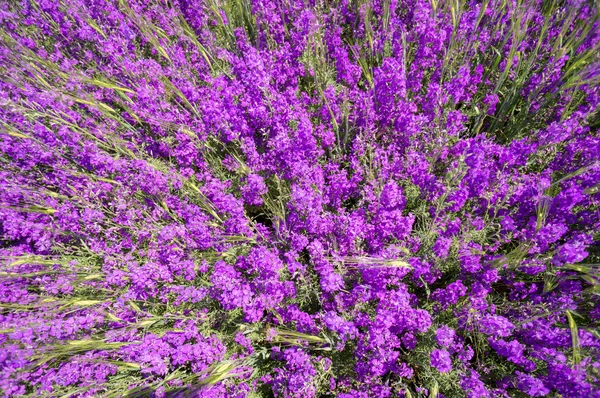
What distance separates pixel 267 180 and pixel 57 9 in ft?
14.0

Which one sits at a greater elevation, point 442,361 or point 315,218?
point 315,218

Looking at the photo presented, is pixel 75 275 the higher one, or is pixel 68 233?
pixel 68 233

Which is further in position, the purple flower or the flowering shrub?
the flowering shrub

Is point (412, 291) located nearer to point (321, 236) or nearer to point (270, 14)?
point (321, 236)

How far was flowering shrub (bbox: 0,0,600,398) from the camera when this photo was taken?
2.54m

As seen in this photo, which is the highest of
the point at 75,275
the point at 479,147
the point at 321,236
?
the point at 479,147

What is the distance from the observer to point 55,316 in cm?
297

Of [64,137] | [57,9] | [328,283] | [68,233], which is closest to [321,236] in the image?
[328,283]

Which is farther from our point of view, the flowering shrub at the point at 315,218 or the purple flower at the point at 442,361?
the flowering shrub at the point at 315,218

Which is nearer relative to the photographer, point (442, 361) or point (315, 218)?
point (442, 361)

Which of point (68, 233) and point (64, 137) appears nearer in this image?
point (68, 233)

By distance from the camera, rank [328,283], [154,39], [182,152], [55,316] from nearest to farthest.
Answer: [328,283] → [55,316] → [182,152] → [154,39]

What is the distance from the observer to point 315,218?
286 centimetres

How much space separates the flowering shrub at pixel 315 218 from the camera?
254cm
